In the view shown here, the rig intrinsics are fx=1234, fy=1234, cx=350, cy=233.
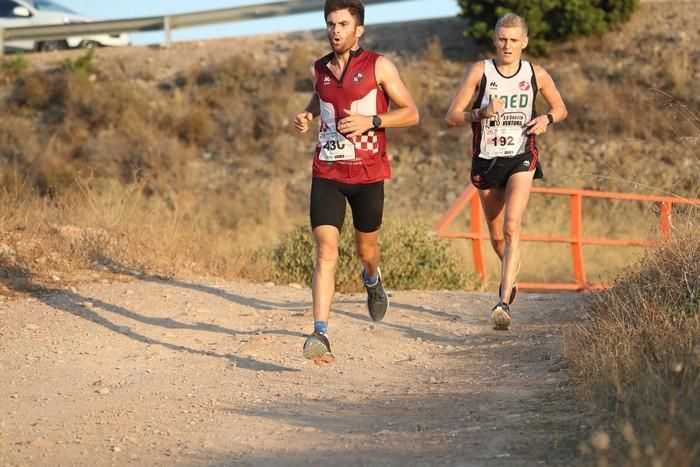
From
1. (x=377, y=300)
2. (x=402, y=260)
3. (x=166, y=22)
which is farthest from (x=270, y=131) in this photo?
(x=377, y=300)

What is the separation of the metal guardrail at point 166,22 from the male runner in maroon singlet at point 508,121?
20.6 metres

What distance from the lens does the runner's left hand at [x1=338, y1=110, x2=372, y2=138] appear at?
25.0ft

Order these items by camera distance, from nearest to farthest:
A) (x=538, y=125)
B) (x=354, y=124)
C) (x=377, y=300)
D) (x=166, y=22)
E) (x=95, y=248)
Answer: (x=354, y=124), (x=538, y=125), (x=377, y=300), (x=95, y=248), (x=166, y=22)

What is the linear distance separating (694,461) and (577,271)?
911 centimetres

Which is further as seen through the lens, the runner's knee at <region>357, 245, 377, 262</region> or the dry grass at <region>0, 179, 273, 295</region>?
the dry grass at <region>0, 179, 273, 295</region>

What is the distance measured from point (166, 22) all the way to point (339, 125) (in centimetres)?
2355

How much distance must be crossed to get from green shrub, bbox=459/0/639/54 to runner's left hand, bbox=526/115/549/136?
1764 centimetres

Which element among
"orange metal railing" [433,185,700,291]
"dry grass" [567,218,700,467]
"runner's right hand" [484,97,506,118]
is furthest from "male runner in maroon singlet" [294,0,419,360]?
"orange metal railing" [433,185,700,291]

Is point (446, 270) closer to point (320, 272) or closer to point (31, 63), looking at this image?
point (320, 272)

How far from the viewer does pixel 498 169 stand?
8.82 m

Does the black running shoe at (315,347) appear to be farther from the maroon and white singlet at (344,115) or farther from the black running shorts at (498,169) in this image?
the black running shorts at (498,169)

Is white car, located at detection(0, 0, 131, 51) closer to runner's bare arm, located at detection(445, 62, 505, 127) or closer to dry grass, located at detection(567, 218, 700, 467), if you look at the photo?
runner's bare arm, located at detection(445, 62, 505, 127)

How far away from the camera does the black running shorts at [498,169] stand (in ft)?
28.7

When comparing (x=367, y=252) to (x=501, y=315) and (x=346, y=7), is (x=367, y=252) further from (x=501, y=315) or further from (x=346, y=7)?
(x=346, y=7)
